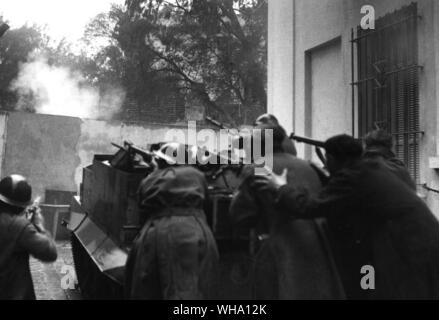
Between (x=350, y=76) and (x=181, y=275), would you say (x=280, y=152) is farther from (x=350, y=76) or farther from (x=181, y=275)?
(x=350, y=76)

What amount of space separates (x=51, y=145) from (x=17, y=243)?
1346cm

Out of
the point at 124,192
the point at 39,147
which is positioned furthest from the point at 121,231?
the point at 39,147

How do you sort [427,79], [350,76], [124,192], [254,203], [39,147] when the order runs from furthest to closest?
[39,147]
[350,76]
[427,79]
[124,192]
[254,203]

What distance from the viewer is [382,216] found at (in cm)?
378

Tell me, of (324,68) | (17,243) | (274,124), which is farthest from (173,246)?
(324,68)

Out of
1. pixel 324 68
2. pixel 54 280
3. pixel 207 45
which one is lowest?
pixel 54 280

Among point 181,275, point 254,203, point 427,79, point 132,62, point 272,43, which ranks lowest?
point 181,275

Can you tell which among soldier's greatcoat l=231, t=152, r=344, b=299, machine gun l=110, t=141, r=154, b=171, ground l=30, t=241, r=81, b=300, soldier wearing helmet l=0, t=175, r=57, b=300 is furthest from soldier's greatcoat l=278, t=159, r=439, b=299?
ground l=30, t=241, r=81, b=300

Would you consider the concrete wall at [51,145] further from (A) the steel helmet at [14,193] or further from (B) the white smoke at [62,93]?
(A) the steel helmet at [14,193]

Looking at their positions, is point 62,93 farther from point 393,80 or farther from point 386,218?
point 386,218

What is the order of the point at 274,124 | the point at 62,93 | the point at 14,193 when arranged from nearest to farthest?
the point at 14,193, the point at 274,124, the point at 62,93
